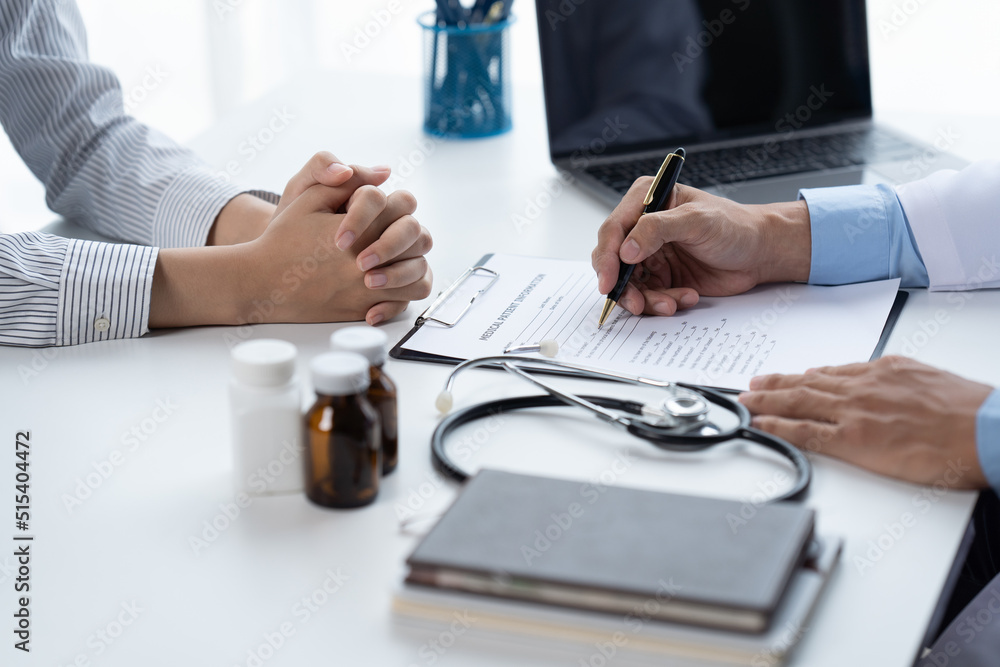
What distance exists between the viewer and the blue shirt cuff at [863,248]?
1075 mm

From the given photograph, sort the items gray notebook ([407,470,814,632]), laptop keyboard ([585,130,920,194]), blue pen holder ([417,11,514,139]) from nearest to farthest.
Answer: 1. gray notebook ([407,470,814,632])
2. laptop keyboard ([585,130,920,194])
3. blue pen holder ([417,11,514,139])

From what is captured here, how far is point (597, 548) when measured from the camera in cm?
58

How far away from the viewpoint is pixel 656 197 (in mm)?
1046

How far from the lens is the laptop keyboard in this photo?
4.54 feet

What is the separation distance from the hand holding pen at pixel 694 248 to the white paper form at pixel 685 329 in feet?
0.06

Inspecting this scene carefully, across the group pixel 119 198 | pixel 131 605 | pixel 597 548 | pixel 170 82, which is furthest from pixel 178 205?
pixel 170 82

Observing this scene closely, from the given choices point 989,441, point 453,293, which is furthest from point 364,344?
point 989,441

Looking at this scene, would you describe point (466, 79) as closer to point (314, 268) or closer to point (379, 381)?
point (314, 268)

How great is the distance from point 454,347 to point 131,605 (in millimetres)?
416

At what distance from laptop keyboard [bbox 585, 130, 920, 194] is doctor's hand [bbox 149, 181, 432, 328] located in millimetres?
422

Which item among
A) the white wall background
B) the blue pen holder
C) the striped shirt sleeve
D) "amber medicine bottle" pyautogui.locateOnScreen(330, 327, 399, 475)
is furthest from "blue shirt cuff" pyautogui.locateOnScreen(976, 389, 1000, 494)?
the white wall background

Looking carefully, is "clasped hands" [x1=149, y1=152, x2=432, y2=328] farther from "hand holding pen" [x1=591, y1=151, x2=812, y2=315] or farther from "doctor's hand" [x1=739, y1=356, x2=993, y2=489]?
"doctor's hand" [x1=739, y1=356, x2=993, y2=489]

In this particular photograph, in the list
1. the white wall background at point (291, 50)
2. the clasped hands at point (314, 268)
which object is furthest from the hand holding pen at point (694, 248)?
the white wall background at point (291, 50)

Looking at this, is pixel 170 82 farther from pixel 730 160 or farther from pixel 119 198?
pixel 730 160
